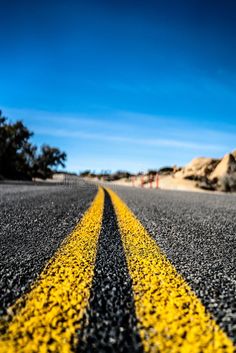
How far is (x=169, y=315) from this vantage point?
38.5 inches

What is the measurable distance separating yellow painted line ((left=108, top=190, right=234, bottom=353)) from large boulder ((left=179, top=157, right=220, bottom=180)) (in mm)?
26972

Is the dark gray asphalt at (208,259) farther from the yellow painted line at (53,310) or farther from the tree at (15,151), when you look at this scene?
the tree at (15,151)

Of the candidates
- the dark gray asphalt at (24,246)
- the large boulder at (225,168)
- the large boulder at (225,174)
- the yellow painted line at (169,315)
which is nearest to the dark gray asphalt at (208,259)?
the yellow painted line at (169,315)

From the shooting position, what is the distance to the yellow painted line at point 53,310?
79cm

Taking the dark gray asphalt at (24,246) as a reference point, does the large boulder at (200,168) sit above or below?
above

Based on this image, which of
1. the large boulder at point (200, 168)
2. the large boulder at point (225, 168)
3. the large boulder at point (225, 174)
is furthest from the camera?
the large boulder at point (200, 168)

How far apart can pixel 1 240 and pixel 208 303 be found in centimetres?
159

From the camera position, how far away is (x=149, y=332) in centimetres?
86

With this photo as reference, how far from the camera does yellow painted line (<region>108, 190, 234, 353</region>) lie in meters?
0.81

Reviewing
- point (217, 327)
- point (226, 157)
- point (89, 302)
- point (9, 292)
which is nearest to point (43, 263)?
point (9, 292)

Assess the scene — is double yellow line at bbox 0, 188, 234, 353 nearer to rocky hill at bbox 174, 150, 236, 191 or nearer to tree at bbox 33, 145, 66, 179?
rocky hill at bbox 174, 150, 236, 191

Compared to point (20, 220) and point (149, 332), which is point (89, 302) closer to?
point (149, 332)

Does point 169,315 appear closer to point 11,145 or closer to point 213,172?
point 213,172

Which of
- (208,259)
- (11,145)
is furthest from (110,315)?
(11,145)
